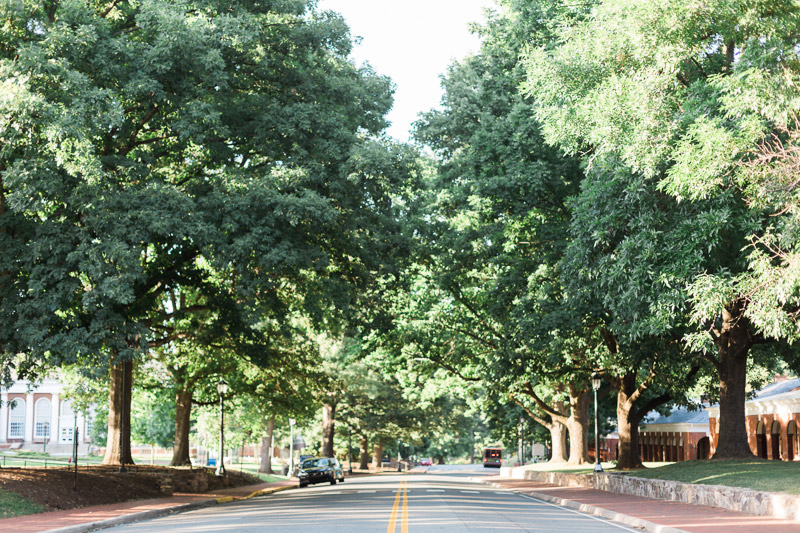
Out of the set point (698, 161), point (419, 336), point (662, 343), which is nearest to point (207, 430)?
point (419, 336)

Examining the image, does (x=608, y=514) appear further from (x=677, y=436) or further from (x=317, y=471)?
(x=677, y=436)

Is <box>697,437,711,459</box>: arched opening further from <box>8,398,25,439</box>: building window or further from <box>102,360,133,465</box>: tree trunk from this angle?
<box>8,398,25,439</box>: building window

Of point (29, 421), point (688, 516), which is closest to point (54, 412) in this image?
point (29, 421)

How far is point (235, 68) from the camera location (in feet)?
76.0

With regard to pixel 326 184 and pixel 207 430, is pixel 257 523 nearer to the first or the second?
pixel 326 184

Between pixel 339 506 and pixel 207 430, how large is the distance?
4847 centimetres

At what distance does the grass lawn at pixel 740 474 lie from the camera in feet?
56.6

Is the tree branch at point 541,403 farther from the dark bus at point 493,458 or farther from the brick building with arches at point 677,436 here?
the dark bus at point 493,458

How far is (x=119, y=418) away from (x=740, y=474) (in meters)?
21.4

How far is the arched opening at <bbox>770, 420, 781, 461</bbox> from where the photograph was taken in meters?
40.7

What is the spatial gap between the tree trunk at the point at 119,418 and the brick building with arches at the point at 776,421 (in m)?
27.9

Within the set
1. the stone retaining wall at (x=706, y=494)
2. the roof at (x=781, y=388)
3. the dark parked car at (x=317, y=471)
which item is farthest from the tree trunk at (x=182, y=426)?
the roof at (x=781, y=388)

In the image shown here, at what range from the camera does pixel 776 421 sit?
40.6 metres

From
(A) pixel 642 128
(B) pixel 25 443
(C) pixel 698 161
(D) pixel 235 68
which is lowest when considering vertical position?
(B) pixel 25 443
